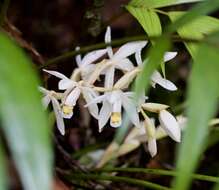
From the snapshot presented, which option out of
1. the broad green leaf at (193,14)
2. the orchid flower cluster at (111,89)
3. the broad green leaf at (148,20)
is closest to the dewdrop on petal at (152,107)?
the orchid flower cluster at (111,89)

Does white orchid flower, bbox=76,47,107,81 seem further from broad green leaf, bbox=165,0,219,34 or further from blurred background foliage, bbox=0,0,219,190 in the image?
broad green leaf, bbox=165,0,219,34

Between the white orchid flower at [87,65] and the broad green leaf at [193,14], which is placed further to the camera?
the white orchid flower at [87,65]

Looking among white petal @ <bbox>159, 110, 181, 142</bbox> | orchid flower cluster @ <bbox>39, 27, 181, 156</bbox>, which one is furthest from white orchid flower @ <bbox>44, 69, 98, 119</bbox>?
white petal @ <bbox>159, 110, 181, 142</bbox>

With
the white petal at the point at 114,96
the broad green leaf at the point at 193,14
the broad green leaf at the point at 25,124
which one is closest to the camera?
the broad green leaf at the point at 25,124

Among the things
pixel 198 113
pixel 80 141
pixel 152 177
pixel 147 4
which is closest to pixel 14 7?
pixel 80 141

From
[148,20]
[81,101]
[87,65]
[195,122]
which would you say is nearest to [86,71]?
[87,65]

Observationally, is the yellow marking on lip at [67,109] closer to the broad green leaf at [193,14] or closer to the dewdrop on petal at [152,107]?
the dewdrop on petal at [152,107]

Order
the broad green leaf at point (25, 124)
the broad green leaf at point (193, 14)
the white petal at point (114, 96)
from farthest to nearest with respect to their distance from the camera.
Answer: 1. the white petal at point (114, 96)
2. the broad green leaf at point (193, 14)
3. the broad green leaf at point (25, 124)
